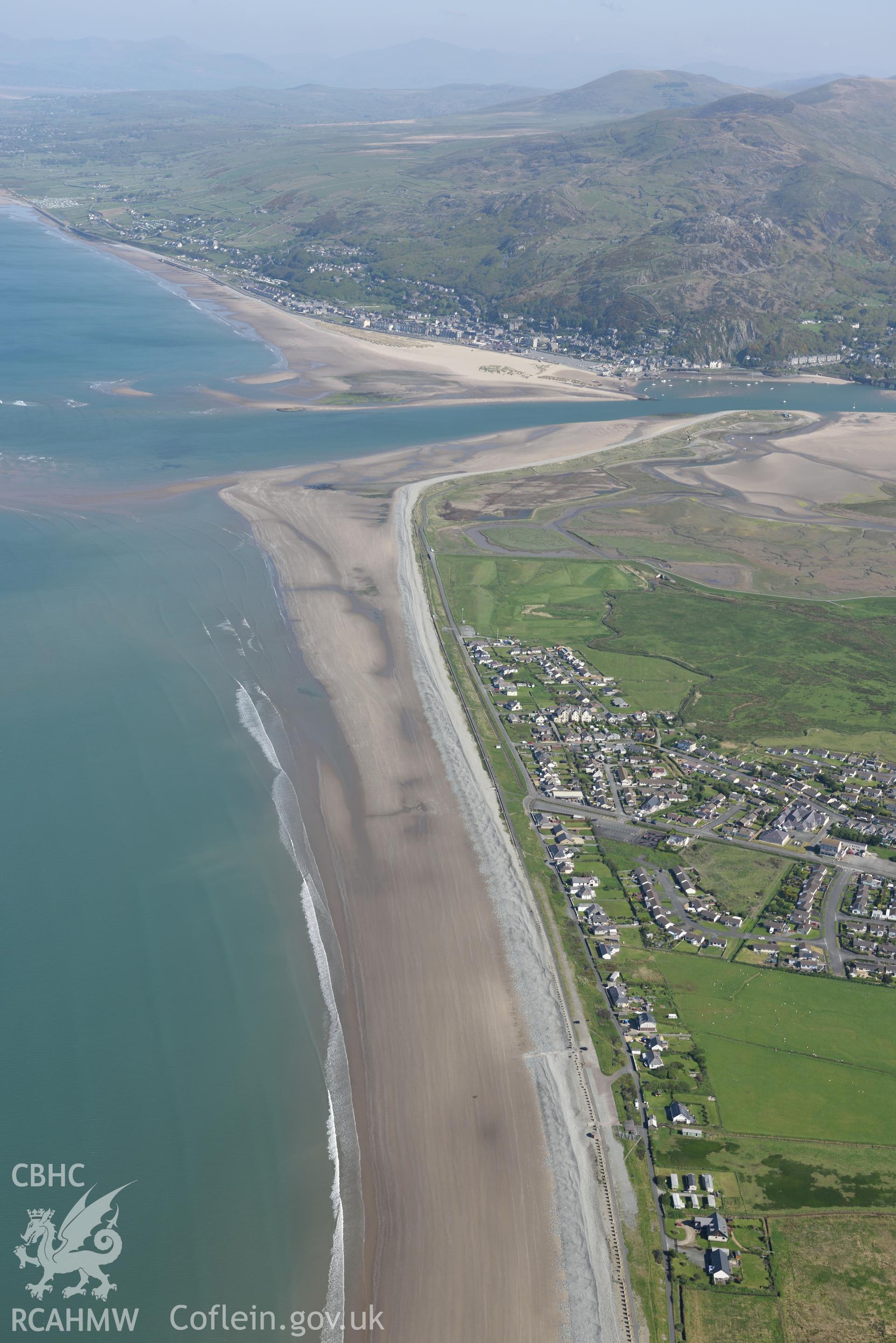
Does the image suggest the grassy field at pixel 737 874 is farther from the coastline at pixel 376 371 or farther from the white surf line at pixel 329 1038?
the coastline at pixel 376 371

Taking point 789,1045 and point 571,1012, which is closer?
point 789,1045

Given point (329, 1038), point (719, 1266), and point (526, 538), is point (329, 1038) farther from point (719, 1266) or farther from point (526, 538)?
point (526, 538)

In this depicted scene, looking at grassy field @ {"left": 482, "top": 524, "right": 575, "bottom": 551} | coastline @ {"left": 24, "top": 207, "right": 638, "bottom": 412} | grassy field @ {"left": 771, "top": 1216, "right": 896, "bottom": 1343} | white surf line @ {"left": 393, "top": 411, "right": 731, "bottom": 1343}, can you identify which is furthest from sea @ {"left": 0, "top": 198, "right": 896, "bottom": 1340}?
coastline @ {"left": 24, "top": 207, "right": 638, "bottom": 412}

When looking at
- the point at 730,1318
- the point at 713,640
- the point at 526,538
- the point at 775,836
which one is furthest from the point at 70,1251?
the point at 526,538

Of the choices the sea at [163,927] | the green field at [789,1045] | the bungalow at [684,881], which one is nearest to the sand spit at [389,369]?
the sea at [163,927]

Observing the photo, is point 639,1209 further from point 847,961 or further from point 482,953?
point 847,961

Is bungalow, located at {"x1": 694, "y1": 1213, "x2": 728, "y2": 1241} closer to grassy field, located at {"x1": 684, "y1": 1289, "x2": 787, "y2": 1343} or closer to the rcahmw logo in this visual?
grassy field, located at {"x1": 684, "y1": 1289, "x2": 787, "y2": 1343}
